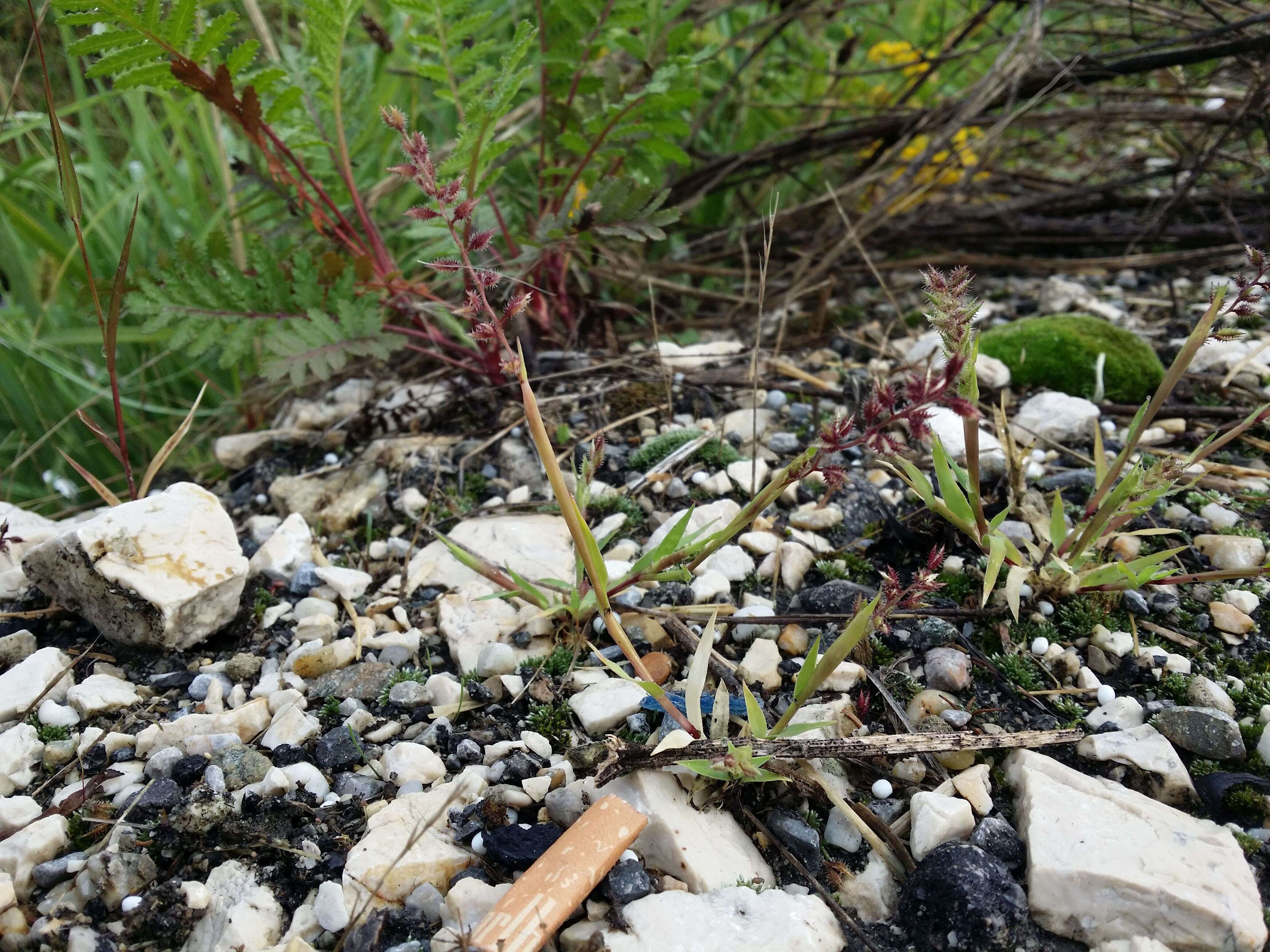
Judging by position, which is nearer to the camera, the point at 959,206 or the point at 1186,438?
the point at 1186,438

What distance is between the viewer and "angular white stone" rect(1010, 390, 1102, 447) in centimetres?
238

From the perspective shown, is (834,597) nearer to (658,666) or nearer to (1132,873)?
(658,666)

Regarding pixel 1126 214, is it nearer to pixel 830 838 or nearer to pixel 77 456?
pixel 830 838

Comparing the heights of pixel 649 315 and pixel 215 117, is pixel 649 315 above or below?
below

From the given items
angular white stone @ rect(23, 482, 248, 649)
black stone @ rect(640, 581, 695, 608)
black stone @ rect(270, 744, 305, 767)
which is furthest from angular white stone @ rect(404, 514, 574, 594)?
black stone @ rect(270, 744, 305, 767)

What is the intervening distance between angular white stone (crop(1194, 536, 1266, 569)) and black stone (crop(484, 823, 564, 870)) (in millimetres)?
1526

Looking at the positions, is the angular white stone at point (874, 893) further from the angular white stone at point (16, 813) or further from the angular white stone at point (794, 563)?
the angular white stone at point (16, 813)

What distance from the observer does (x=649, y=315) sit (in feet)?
10.5

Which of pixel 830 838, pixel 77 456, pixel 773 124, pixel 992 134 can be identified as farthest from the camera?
pixel 773 124

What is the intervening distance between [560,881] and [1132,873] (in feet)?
2.69

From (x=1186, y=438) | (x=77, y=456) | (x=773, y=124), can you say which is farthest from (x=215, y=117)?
(x=1186, y=438)

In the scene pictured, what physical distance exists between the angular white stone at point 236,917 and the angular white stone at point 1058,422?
205 centimetres

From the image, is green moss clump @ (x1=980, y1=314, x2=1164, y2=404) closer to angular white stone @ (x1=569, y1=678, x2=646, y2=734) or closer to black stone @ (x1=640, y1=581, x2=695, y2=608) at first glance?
black stone @ (x1=640, y1=581, x2=695, y2=608)

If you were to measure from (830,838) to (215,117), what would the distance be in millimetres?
3592
